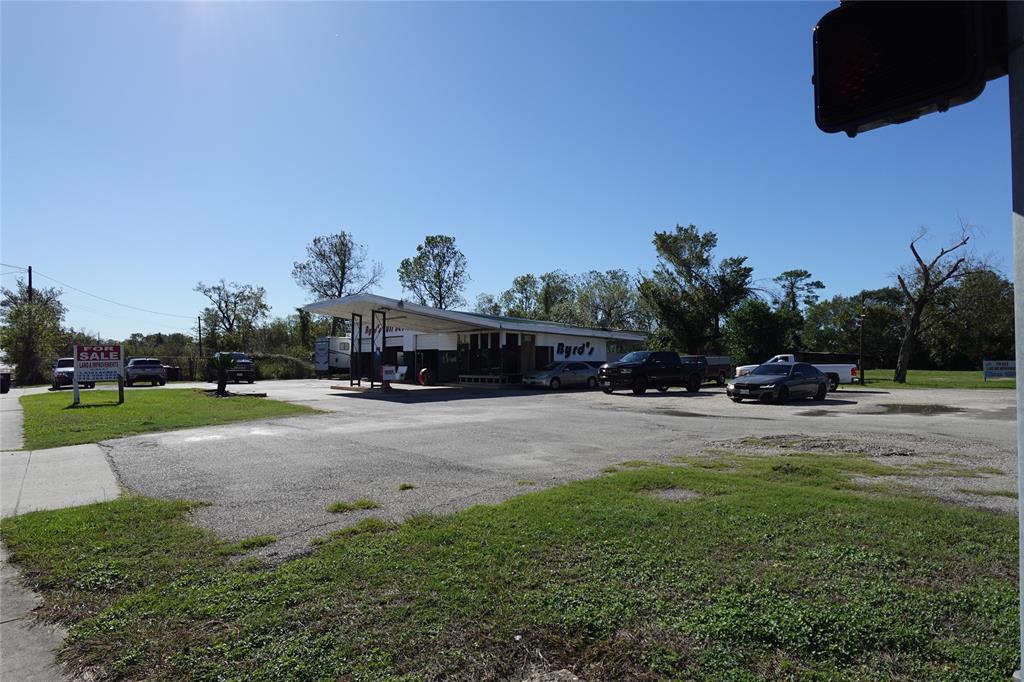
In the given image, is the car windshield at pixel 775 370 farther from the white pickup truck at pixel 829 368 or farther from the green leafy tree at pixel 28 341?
the green leafy tree at pixel 28 341

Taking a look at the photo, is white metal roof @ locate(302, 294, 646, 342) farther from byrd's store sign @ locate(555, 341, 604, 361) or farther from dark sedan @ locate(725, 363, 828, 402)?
dark sedan @ locate(725, 363, 828, 402)

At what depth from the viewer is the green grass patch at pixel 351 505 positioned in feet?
19.7

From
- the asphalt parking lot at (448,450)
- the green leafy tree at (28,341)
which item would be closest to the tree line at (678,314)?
the green leafy tree at (28,341)

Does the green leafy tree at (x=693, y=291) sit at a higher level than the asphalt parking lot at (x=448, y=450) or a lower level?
higher

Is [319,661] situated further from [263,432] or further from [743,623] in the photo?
Answer: [263,432]

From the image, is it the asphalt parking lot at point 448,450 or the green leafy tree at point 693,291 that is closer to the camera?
the asphalt parking lot at point 448,450

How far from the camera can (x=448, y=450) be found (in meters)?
10.3

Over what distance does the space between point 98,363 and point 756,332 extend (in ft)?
142

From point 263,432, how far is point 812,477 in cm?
1126

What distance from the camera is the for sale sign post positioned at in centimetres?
2109

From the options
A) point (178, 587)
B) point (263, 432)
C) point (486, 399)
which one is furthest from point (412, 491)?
point (486, 399)

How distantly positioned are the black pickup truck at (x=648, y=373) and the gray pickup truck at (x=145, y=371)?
28.6 metres

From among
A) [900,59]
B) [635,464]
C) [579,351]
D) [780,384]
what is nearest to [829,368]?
[780,384]

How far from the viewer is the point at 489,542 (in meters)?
4.66
